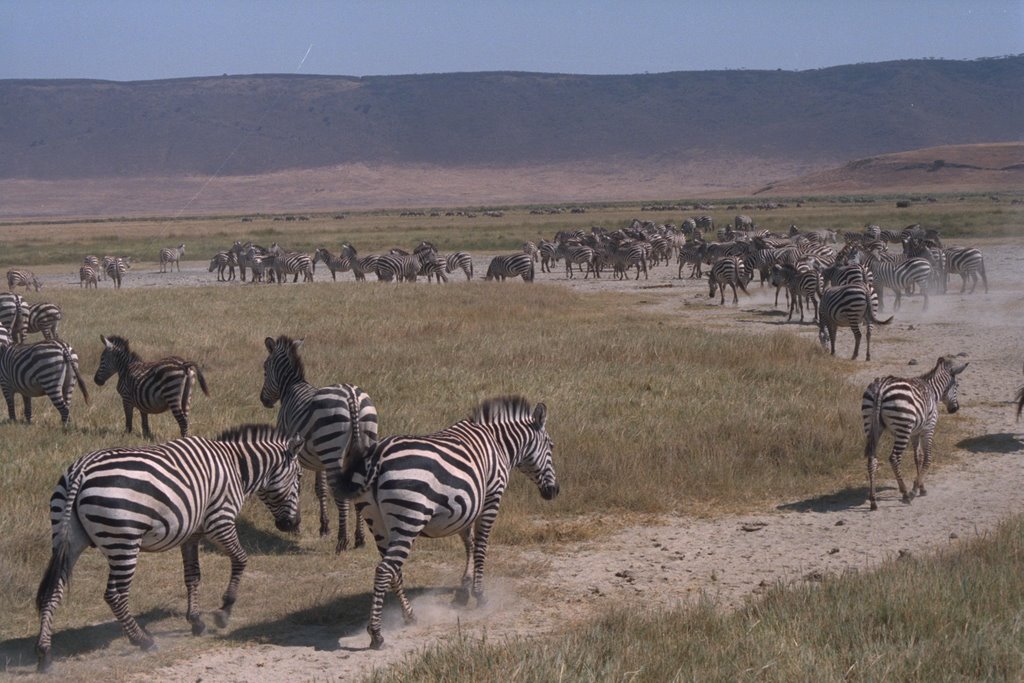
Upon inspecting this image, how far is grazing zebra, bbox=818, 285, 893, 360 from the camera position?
730 inches

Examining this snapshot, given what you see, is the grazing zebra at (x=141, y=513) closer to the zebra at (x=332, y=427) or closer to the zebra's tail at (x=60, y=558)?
the zebra's tail at (x=60, y=558)

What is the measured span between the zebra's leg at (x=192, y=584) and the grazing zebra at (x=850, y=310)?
525 inches

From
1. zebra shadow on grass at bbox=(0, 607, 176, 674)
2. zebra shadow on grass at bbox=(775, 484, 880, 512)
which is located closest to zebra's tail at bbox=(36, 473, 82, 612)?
zebra shadow on grass at bbox=(0, 607, 176, 674)

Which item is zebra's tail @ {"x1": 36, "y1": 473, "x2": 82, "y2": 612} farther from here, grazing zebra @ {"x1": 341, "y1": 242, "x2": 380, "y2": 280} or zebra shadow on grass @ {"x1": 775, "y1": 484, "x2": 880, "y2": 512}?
grazing zebra @ {"x1": 341, "y1": 242, "x2": 380, "y2": 280}

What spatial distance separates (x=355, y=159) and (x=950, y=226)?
11390 centimetres

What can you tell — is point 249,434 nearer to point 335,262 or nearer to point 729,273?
point 729,273

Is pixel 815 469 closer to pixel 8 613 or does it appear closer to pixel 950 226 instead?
pixel 8 613

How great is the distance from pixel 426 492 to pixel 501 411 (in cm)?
140

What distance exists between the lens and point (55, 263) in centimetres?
4841

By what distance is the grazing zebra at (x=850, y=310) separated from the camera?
18547 mm

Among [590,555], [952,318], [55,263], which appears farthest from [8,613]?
[55,263]

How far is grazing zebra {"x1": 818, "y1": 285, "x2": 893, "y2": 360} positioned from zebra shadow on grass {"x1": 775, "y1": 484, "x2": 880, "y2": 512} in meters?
7.84

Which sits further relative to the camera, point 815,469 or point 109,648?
point 815,469

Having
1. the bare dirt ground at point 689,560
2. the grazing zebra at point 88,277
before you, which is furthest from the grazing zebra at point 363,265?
the bare dirt ground at point 689,560
